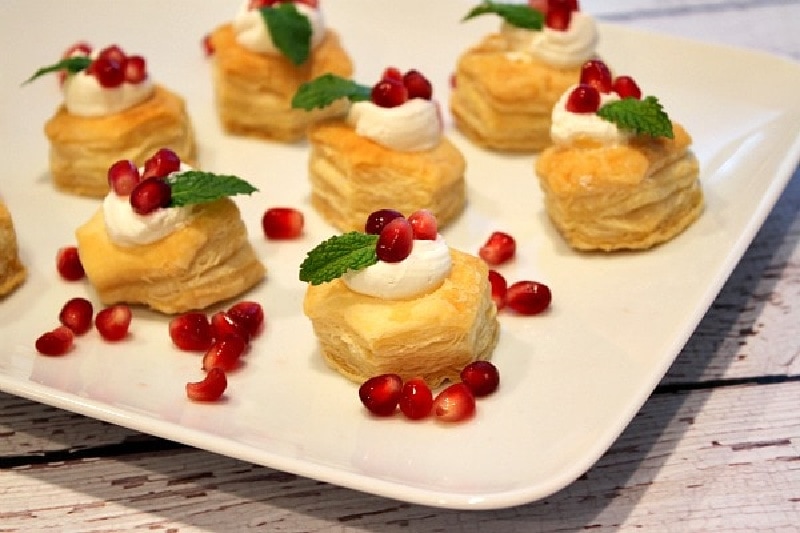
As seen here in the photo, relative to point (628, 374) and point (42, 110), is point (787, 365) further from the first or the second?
point (42, 110)

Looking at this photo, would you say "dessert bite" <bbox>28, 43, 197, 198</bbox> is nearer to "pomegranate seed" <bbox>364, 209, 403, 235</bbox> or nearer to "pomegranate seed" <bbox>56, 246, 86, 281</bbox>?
"pomegranate seed" <bbox>56, 246, 86, 281</bbox>

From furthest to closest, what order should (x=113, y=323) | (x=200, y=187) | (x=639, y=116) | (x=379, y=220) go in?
(x=639, y=116), (x=200, y=187), (x=113, y=323), (x=379, y=220)

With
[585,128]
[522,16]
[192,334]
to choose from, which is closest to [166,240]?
[192,334]

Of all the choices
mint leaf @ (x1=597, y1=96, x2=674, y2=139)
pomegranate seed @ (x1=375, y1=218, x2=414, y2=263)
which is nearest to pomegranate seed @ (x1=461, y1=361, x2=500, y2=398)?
pomegranate seed @ (x1=375, y1=218, x2=414, y2=263)

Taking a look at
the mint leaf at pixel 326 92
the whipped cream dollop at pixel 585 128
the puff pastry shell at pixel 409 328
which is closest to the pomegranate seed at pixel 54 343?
the puff pastry shell at pixel 409 328

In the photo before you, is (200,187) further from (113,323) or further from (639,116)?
(639,116)

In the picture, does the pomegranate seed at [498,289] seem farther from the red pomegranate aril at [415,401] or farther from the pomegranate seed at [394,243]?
the red pomegranate aril at [415,401]
